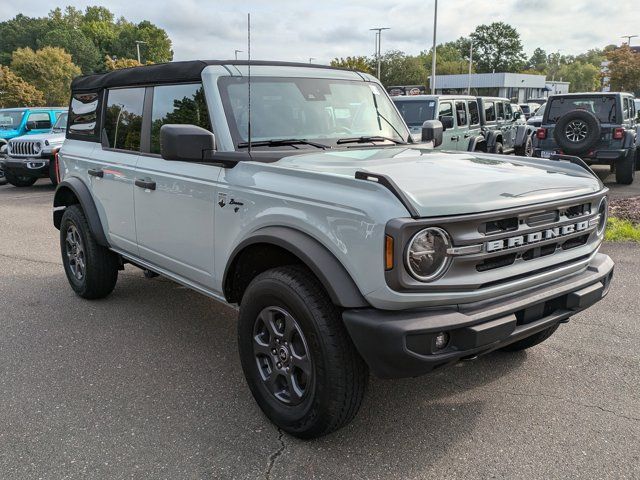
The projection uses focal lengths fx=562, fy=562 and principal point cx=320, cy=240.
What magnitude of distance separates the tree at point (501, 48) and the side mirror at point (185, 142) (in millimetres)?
119022

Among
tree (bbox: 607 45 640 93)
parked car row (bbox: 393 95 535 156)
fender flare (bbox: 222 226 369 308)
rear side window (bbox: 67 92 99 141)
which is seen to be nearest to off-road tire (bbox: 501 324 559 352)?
Result: fender flare (bbox: 222 226 369 308)

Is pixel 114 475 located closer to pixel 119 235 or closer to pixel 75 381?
pixel 75 381

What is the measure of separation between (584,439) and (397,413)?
0.98 m

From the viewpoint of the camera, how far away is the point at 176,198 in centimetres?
369

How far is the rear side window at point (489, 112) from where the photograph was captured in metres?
14.4

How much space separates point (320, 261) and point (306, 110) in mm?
1540

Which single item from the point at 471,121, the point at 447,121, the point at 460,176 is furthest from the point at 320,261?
the point at 471,121

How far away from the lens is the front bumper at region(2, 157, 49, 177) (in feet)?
42.1

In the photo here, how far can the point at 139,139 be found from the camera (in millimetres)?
4258

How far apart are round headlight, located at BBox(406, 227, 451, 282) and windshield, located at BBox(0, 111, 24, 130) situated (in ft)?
53.6

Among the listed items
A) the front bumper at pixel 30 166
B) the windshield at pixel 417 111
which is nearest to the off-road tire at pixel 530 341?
the windshield at pixel 417 111

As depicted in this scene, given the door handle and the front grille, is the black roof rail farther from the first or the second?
the front grille

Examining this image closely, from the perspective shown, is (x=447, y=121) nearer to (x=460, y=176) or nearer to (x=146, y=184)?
(x=146, y=184)

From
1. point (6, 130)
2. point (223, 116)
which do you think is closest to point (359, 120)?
point (223, 116)
